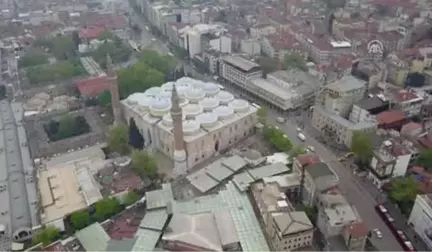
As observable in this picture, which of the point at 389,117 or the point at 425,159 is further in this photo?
the point at 389,117

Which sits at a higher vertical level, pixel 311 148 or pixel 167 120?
pixel 167 120

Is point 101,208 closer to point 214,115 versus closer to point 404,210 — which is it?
point 214,115

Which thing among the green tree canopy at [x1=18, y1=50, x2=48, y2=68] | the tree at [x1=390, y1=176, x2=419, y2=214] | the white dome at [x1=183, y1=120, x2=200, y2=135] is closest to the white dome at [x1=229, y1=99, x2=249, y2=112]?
the white dome at [x1=183, y1=120, x2=200, y2=135]

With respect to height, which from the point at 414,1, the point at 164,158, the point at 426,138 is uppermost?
the point at 414,1

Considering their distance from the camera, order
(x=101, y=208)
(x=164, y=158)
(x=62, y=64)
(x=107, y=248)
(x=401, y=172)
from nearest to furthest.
Result: 1. (x=107, y=248)
2. (x=101, y=208)
3. (x=401, y=172)
4. (x=164, y=158)
5. (x=62, y=64)

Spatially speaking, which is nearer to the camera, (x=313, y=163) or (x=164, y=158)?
(x=313, y=163)

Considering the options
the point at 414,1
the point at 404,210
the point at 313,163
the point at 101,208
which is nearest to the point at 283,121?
the point at 313,163

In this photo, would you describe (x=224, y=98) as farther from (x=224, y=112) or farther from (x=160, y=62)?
(x=160, y=62)

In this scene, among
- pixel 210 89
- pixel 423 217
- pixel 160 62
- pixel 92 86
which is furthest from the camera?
pixel 160 62

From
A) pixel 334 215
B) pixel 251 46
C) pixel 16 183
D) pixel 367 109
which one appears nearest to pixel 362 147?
pixel 367 109
